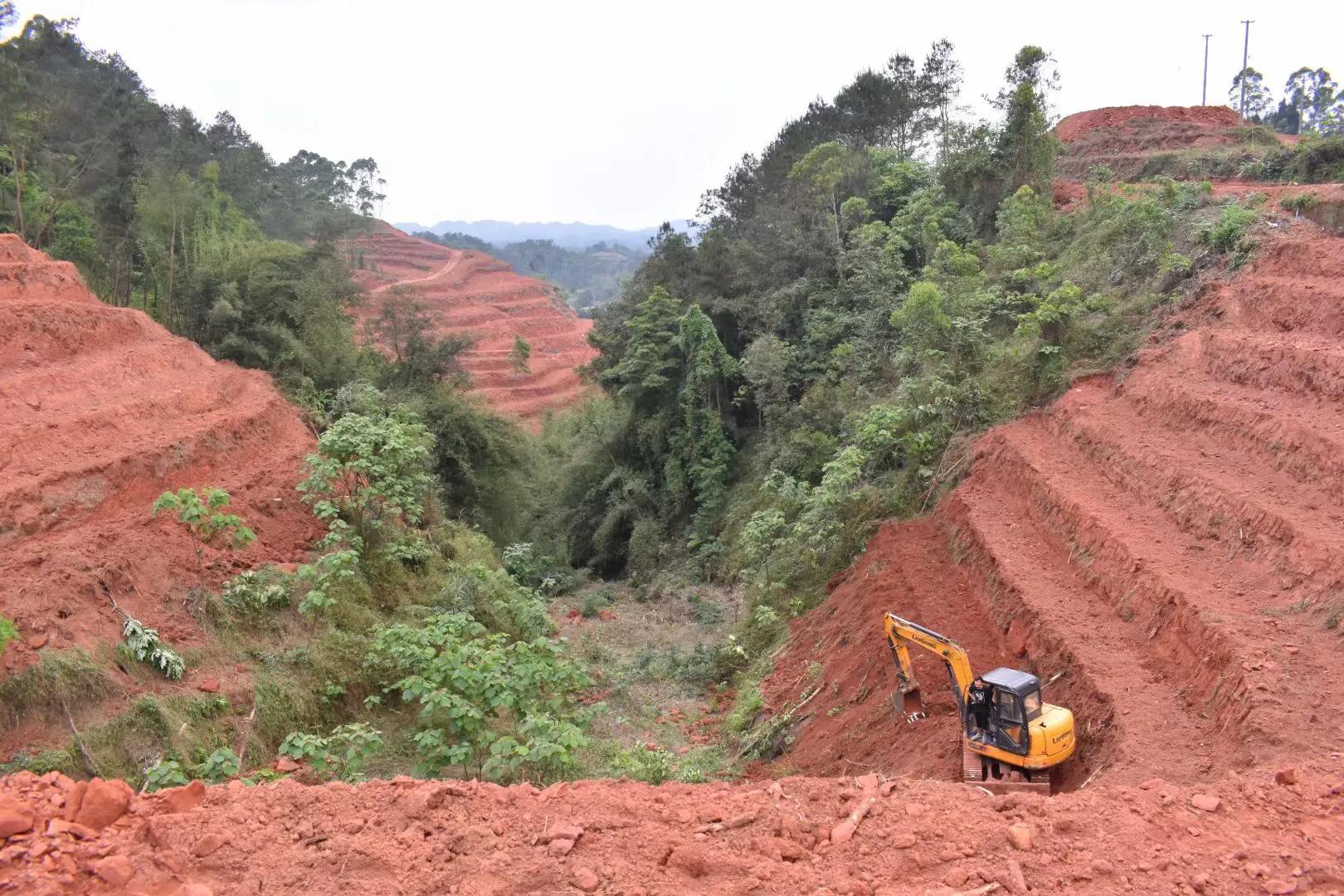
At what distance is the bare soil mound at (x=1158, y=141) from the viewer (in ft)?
70.7

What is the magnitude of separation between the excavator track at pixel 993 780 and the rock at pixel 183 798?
5.39 meters

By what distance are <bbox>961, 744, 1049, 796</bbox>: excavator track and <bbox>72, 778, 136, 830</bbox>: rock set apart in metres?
5.74

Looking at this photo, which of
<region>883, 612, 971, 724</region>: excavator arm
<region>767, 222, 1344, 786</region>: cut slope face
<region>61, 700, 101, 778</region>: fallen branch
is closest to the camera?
<region>767, 222, 1344, 786</region>: cut slope face

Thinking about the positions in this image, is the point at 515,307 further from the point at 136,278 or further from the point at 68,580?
the point at 68,580

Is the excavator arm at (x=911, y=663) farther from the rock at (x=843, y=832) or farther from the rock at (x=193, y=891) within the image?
the rock at (x=193, y=891)

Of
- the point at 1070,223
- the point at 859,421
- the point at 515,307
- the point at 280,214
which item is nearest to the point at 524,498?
the point at 859,421

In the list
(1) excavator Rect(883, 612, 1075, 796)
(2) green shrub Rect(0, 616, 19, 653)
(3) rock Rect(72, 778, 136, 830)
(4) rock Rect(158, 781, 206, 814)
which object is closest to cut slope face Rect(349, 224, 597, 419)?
(2) green shrub Rect(0, 616, 19, 653)

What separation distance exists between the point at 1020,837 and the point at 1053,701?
136 inches

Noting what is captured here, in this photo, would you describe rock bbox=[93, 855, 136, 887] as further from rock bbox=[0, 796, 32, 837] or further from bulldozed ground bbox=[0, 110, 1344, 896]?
rock bbox=[0, 796, 32, 837]

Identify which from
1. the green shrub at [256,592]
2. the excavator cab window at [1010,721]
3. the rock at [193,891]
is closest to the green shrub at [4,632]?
the green shrub at [256,592]

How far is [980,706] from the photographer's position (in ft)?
23.5

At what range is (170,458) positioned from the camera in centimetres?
1166

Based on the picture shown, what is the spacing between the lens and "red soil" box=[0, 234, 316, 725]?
8.84 metres

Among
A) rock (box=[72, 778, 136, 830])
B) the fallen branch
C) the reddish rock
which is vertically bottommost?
the fallen branch
